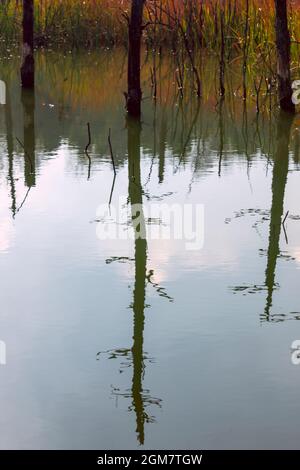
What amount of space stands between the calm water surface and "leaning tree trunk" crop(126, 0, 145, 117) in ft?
3.38

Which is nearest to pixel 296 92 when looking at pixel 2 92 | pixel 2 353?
pixel 2 92

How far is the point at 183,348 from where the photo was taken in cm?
450

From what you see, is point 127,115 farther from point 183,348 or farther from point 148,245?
point 183,348

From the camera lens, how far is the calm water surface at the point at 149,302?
12.6ft

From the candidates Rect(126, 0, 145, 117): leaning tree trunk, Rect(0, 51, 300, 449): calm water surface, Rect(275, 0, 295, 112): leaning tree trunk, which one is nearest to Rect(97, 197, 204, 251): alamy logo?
Rect(0, 51, 300, 449): calm water surface

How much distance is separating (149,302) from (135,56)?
6059mm

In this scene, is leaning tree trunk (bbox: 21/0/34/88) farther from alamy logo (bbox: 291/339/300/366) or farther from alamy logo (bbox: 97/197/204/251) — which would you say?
alamy logo (bbox: 291/339/300/366)

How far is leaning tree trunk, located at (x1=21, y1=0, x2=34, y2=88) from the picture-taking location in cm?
1320

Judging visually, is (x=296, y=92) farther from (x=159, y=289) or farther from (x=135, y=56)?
(x=159, y=289)

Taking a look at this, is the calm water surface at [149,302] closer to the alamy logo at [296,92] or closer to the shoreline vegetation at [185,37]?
the shoreline vegetation at [185,37]

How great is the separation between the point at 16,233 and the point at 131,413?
2.84 metres

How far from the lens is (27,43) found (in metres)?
13.4

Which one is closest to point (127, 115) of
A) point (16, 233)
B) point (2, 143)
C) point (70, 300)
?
point (2, 143)
